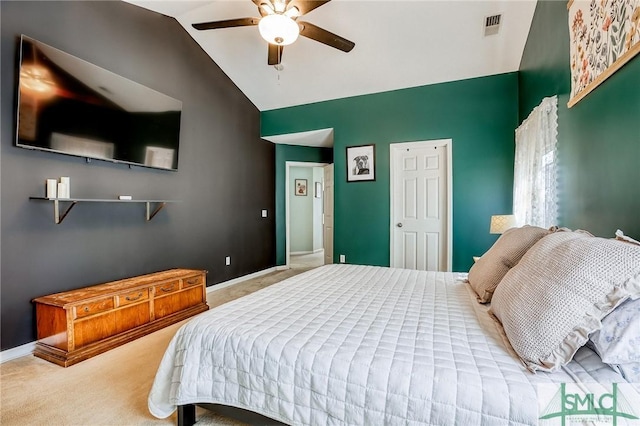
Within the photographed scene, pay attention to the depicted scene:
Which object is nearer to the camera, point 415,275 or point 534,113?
point 415,275

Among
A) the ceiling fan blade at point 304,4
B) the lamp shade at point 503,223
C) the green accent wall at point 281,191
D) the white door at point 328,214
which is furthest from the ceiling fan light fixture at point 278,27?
the white door at point 328,214

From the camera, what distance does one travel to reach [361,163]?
4645mm

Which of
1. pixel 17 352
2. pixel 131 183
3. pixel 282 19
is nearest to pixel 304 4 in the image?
pixel 282 19

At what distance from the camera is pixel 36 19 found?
242 centimetres

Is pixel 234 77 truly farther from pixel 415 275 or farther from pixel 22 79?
pixel 415 275

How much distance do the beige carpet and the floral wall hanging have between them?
2281 millimetres

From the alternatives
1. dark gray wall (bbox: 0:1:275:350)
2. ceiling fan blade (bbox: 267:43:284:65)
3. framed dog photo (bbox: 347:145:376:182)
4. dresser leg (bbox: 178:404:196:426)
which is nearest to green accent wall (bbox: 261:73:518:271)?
framed dog photo (bbox: 347:145:376:182)

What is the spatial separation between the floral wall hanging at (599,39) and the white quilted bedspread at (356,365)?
1.36 m

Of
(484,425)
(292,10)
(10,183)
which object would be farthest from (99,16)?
(484,425)

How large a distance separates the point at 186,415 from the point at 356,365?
100 centimetres

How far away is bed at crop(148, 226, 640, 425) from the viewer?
0.92 m

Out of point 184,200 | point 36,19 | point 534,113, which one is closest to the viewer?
point 36,19

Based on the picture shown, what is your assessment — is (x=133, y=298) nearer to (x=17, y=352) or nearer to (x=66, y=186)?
(x=17, y=352)

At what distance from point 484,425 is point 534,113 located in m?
2.80
